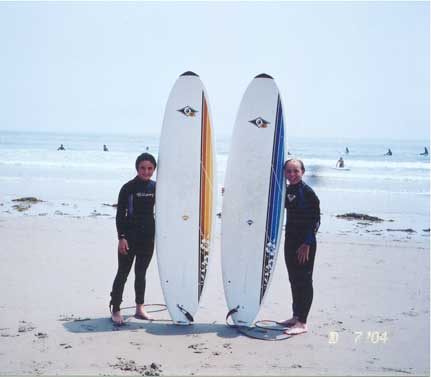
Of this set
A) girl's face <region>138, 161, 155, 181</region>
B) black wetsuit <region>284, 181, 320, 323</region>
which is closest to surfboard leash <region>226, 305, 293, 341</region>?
black wetsuit <region>284, 181, 320, 323</region>

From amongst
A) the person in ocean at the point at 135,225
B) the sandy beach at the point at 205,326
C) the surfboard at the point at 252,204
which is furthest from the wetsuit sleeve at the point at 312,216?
the person in ocean at the point at 135,225

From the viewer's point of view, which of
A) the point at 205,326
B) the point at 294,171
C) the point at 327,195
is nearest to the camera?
the point at 294,171

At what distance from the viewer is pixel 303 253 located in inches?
147

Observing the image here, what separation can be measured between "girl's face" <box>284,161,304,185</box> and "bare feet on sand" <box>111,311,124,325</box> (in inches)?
→ 72.7

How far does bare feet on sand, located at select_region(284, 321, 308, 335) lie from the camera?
3.80 m

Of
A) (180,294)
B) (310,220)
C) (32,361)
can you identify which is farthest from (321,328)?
(32,361)

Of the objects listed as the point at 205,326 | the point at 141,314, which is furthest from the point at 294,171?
the point at 141,314

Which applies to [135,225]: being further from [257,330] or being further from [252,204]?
[257,330]

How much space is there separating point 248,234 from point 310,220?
0.59 meters

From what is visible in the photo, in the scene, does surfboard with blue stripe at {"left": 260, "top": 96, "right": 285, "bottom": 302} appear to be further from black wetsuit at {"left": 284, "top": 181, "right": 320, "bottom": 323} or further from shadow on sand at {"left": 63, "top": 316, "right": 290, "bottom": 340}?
shadow on sand at {"left": 63, "top": 316, "right": 290, "bottom": 340}

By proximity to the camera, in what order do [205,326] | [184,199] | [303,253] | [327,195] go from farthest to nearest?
[327,195], [184,199], [205,326], [303,253]

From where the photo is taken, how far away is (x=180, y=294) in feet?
13.4

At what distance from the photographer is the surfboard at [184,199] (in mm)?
4062

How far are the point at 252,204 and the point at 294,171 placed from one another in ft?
1.60
